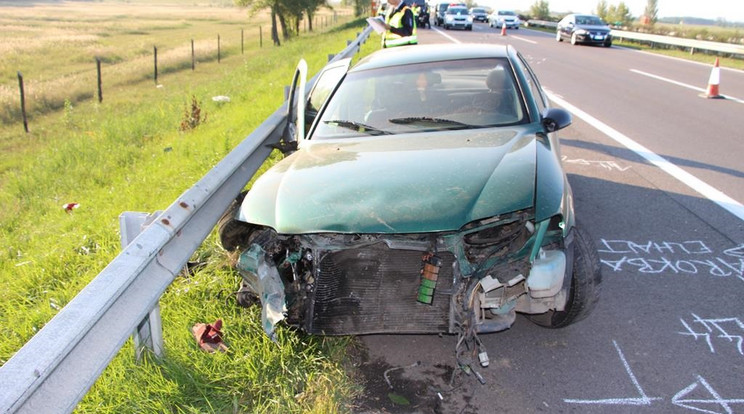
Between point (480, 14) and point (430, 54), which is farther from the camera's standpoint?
point (480, 14)

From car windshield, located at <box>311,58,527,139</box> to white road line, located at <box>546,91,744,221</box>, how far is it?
2455mm

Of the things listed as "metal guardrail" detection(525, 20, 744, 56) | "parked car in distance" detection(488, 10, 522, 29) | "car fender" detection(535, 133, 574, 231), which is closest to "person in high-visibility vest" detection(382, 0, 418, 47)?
"car fender" detection(535, 133, 574, 231)

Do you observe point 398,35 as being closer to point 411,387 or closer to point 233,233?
point 233,233

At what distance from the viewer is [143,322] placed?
10.8ft

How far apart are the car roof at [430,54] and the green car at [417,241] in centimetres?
125

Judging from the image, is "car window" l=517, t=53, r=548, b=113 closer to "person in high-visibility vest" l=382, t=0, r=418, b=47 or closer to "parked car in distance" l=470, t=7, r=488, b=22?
"person in high-visibility vest" l=382, t=0, r=418, b=47

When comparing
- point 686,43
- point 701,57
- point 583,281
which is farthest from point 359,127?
point 686,43

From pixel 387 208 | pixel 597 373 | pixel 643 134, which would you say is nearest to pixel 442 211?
pixel 387 208

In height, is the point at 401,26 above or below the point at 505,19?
below

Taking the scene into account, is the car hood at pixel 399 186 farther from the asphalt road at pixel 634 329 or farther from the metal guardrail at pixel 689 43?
the metal guardrail at pixel 689 43

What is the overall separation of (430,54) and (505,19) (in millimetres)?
38279

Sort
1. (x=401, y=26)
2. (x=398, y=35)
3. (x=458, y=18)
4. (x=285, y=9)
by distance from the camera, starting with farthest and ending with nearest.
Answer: (x=285, y=9) → (x=458, y=18) → (x=398, y=35) → (x=401, y=26)

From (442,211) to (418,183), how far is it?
0.34 meters

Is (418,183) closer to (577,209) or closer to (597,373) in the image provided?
(597,373)
